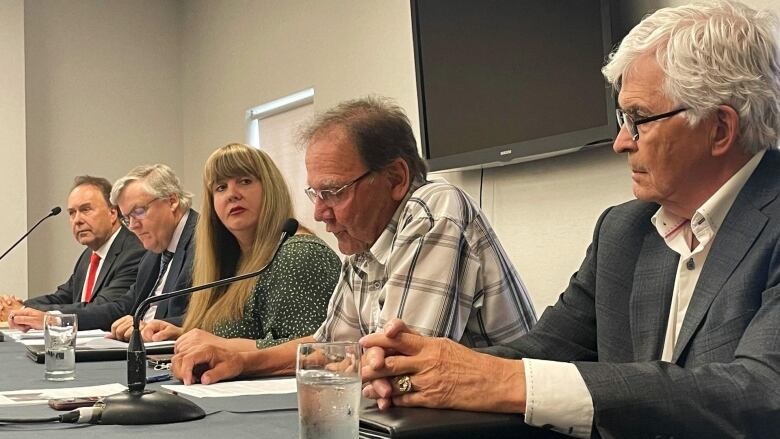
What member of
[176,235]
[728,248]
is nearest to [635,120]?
[728,248]

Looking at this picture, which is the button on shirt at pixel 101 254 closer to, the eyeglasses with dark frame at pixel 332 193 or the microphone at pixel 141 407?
the eyeglasses with dark frame at pixel 332 193

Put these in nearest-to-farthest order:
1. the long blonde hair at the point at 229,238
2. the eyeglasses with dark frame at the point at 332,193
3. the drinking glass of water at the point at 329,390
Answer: the drinking glass of water at the point at 329,390 < the eyeglasses with dark frame at the point at 332,193 < the long blonde hair at the point at 229,238

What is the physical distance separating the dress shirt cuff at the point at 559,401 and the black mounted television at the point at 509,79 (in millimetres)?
1816

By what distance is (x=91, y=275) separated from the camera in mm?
4824

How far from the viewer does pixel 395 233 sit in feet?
6.72

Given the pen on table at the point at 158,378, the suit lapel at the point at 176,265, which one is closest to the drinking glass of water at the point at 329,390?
the pen on table at the point at 158,378

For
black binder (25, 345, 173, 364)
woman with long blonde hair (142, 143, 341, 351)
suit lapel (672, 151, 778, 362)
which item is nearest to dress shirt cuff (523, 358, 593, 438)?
suit lapel (672, 151, 778, 362)

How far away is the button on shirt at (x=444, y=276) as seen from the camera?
183 cm

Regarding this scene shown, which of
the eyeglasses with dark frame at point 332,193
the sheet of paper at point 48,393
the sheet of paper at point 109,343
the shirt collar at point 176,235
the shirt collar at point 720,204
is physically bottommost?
the sheet of paper at point 48,393

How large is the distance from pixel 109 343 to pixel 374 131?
1178 millimetres

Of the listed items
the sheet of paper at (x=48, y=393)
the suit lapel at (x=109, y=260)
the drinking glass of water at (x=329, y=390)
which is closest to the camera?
the drinking glass of water at (x=329, y=390)

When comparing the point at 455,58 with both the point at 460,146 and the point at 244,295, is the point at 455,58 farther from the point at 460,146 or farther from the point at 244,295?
the point at 244,295

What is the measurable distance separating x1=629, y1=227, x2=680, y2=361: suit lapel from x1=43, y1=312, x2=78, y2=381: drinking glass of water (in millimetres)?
1268

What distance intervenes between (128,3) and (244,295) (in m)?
4.42
